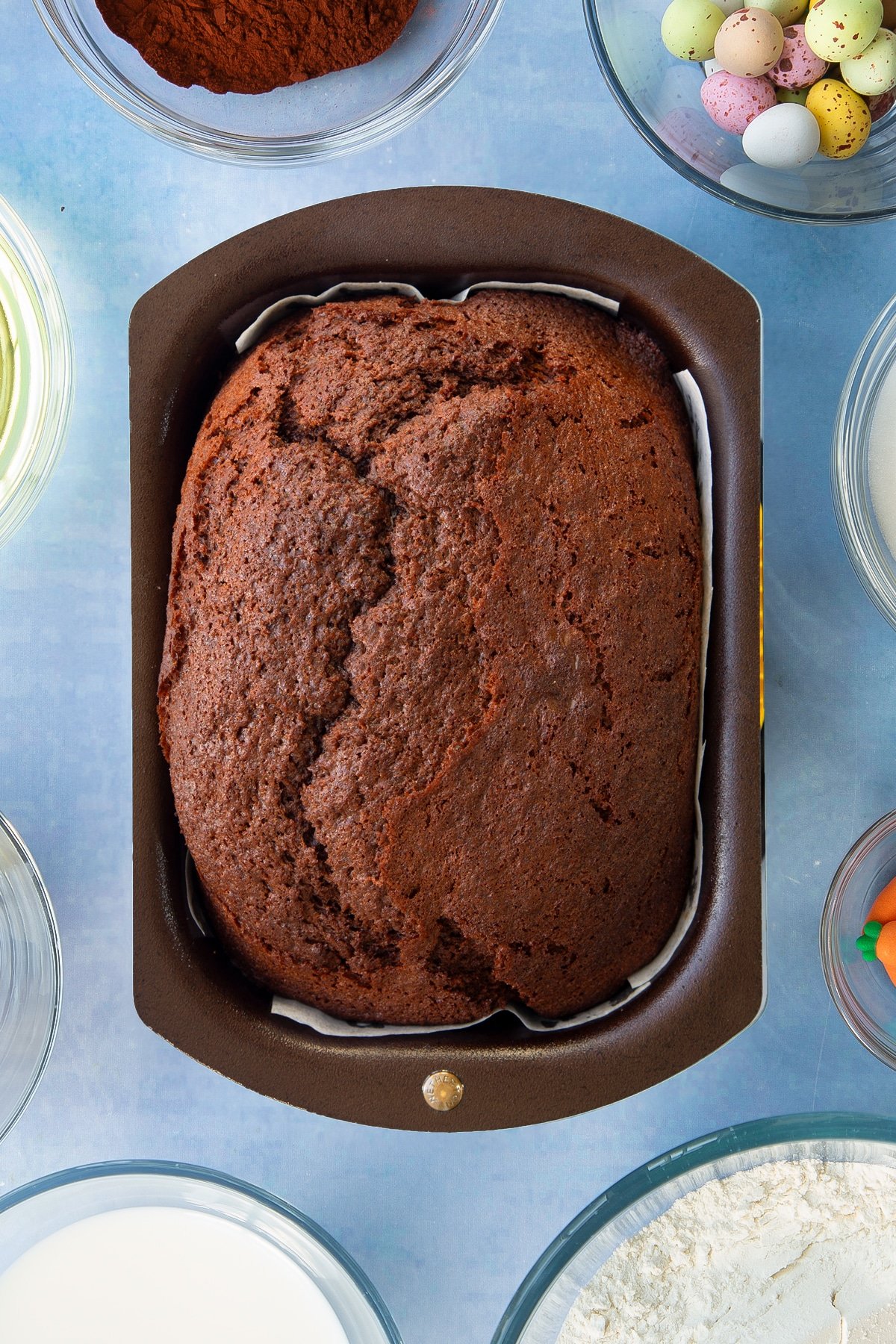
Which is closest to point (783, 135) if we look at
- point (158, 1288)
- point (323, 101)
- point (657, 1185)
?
point (323, 101)

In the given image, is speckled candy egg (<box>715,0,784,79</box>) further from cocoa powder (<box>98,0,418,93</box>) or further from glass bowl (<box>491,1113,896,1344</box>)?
glass bowl (<box>491,1113,896,1344</box>)

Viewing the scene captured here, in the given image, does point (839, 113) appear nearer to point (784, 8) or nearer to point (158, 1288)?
point (784, 8)

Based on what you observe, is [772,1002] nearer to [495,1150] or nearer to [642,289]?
[495,1150]

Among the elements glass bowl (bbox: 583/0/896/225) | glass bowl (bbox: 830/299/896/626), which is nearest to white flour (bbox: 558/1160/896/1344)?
glass bowl (bbox: 830/299/896/626)

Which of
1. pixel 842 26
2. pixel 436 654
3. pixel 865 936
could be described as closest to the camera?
pixel 436 654

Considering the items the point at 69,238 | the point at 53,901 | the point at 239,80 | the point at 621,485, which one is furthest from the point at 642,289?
the point at 53,901

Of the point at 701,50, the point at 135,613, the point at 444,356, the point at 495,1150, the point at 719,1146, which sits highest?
the point at 701,50
